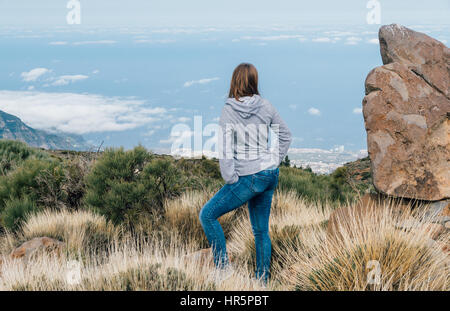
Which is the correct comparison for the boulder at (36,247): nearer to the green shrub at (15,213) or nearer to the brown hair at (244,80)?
the green shrub at (15,213)

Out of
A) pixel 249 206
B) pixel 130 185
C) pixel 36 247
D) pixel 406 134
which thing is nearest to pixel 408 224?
pixel 406 134

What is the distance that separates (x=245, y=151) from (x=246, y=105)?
0.44 metres

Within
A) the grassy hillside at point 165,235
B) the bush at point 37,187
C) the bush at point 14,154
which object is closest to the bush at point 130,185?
the grassy hillside at point 165,235

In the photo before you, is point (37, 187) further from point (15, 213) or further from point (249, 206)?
point (249, 206)

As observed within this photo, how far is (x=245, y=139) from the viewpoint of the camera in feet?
14.4

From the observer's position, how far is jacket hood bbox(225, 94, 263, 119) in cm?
439

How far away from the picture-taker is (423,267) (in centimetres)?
420

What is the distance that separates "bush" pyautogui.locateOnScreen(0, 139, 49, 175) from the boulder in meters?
5.74

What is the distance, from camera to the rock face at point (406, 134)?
16.6 feet

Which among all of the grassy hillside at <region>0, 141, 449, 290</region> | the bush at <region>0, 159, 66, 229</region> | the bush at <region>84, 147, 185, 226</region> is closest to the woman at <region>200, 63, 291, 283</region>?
the grassy hillside at <region>0, 141, 449, 290</region>

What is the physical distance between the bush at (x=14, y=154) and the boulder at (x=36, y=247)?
18.8 ft

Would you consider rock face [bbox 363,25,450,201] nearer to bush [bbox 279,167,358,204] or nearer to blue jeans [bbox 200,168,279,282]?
blue jeans [bbox 200,168,279,282]
